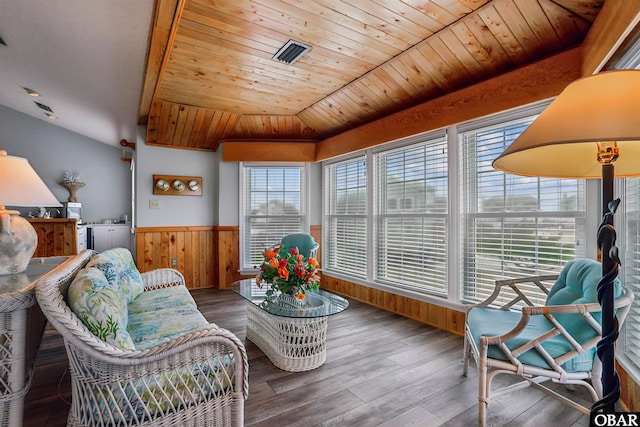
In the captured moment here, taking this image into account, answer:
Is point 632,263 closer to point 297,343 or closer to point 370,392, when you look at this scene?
point 370,392

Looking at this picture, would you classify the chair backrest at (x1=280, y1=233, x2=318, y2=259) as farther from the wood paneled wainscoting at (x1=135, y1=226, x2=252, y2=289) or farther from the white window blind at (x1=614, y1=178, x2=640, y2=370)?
the white window blind at (x1=614, y1=178, x2=640, y2=370)

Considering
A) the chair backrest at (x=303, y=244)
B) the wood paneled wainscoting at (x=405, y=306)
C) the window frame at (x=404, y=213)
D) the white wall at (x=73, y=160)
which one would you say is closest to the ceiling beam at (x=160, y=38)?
the chair backrest at (x=303, y=244)

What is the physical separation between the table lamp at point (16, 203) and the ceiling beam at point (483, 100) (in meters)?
3.09

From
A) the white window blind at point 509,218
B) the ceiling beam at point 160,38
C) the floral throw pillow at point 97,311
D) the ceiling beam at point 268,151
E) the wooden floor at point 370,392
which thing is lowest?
the wooden floor at point 370,392

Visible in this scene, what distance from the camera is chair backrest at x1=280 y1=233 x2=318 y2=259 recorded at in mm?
3576

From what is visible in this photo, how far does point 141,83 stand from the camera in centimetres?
348

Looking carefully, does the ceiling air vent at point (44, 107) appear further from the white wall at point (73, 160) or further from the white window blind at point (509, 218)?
the white window blind at point (509, 218)

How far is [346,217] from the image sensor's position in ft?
14.6

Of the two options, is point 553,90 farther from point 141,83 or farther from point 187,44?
point 141,83

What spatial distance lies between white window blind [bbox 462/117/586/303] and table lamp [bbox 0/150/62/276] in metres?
3.21

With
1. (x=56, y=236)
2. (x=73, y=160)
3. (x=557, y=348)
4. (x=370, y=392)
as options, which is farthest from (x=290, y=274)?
(x=73, y=160)

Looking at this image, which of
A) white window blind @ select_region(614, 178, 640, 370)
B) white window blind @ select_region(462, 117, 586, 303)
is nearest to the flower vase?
white window blind @ select_region(462, 117, 586, 303)

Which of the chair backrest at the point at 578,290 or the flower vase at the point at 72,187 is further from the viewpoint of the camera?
the flower vase at the point at 72,187

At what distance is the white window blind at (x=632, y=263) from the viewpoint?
5.63 feet
